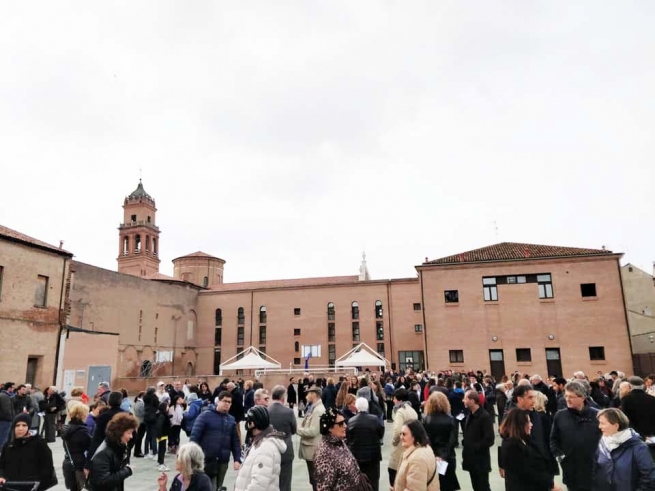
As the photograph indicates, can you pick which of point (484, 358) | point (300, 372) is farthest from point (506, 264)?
point (300, 372)

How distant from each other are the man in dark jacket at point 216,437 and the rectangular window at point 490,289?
24504 mm

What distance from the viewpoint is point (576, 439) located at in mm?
5527

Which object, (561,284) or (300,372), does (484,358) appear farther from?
(300,372)

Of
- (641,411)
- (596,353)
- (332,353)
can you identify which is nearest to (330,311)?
(332,353)

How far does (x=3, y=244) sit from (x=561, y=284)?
28.3 m

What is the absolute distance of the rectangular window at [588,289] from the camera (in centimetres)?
2748

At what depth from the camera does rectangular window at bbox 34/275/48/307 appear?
21.5 meters

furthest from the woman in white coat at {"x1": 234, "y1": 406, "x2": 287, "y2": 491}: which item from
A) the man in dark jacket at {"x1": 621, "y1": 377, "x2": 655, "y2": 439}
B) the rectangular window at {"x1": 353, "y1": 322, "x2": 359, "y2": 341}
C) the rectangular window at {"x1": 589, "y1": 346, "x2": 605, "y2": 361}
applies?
the rectangular window at {"x1": 353, "y1": 322, "x2": 359, "y2": 341}

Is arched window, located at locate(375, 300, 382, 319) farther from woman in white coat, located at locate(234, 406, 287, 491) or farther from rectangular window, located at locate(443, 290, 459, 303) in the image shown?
woman in white coat, located at locate(234, 406, 287, 491)

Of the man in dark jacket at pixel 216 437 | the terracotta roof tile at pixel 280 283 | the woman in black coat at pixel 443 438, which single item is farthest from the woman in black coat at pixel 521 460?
the terracotta roof tile at pixel 280 283

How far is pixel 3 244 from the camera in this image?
19969mm

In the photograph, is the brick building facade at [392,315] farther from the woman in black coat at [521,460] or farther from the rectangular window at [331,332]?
the woman in black coat at [521,460]

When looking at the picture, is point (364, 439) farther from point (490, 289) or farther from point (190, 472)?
point (490, 289)

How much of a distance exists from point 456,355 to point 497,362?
7.50 feet
